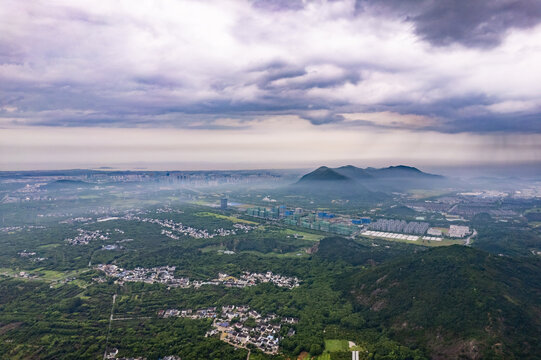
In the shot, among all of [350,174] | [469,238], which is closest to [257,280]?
[469,238]

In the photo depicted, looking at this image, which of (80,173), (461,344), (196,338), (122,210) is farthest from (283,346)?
(80,173)

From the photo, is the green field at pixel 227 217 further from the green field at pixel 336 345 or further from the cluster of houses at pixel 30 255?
the green field at pixel 336 345

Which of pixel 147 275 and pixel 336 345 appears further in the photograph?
pixel 147 275

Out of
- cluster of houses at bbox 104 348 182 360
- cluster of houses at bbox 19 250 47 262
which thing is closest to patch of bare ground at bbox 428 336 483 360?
cluster of houses at bbox 104 348 182 360

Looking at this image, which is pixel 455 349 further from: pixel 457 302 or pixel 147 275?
pixel 147 275

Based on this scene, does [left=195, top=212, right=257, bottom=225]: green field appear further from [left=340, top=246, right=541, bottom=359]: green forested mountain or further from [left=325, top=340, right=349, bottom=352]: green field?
[left=325, top=340, right=349, bottom=352]: green field

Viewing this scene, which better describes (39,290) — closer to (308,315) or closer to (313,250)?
(308,315)
